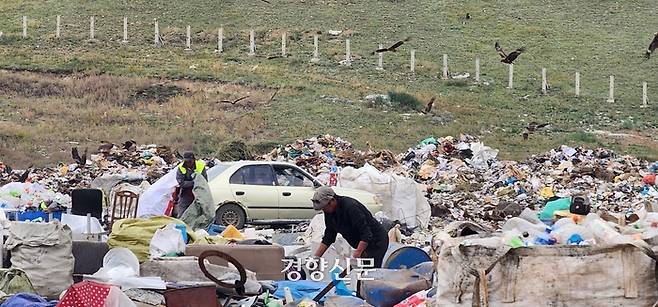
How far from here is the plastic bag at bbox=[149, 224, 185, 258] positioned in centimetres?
878

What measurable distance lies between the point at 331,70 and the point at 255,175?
23.0m

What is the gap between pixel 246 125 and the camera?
30.6 metres

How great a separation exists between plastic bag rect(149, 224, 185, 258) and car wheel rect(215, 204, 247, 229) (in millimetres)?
6478

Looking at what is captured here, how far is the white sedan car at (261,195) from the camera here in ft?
51.9

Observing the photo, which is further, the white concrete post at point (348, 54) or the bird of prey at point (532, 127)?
the white concrete post at point (348, 54)

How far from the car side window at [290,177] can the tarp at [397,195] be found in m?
0.65

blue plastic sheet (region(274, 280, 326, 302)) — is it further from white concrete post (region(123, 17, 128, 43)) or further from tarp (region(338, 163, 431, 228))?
white concrete post (region(123, 17, 128, 43))

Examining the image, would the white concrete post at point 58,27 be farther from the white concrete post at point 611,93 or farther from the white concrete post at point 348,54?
the white concrete post at point 611,93

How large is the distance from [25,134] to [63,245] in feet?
67.2

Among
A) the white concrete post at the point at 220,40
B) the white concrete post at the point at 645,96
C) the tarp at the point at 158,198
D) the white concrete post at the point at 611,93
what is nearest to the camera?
the tarp at the point at 158,198

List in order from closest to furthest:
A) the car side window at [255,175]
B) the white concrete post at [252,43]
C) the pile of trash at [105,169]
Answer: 1. the car side window at [255,175]
2. the pile of trash at [105,169]
3. the white concrete post at [252,43]

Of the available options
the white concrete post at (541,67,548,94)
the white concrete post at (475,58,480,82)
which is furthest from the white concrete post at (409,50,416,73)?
the white concrete post at (541,67,548,94)

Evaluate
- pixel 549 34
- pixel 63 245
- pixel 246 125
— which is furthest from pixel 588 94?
pixel 63 245

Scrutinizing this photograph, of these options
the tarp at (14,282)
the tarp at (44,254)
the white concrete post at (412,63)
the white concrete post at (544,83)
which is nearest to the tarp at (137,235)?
the tarp at (44,254)
